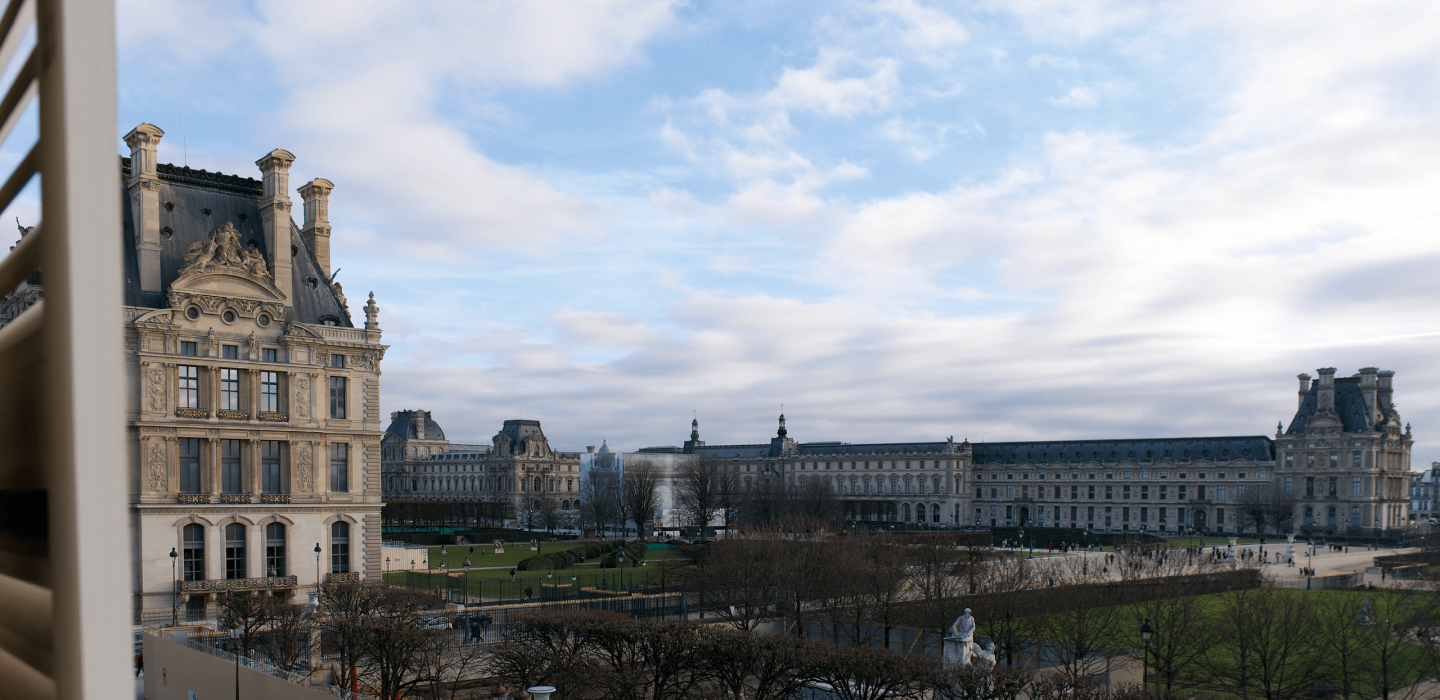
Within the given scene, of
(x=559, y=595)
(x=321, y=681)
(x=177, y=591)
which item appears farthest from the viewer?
(x=559, y=595)

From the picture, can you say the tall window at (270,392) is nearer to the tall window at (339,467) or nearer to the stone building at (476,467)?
the tall window at (339,467)

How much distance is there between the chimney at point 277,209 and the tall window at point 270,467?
7317mm

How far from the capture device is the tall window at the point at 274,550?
4547cm

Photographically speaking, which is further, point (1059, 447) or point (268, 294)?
point (1059, 447)

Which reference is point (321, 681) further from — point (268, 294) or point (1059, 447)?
point (1059, 447)

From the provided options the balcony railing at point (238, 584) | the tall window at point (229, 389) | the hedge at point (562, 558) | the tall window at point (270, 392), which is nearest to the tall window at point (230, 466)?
the tall window at point (229, 389)

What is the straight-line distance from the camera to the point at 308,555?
153ft

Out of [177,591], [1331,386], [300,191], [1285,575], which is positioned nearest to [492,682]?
[177,591]

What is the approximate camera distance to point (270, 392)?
152ft

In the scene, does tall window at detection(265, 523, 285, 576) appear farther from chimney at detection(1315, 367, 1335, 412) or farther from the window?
chimney at detection(1315, 367, 1335, 412)

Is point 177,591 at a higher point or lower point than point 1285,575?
higher

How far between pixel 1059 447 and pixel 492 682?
12695 centimetres

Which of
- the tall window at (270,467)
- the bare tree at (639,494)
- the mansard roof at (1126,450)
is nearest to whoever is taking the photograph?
the tall window at (270,467)

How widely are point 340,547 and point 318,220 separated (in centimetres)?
1725
